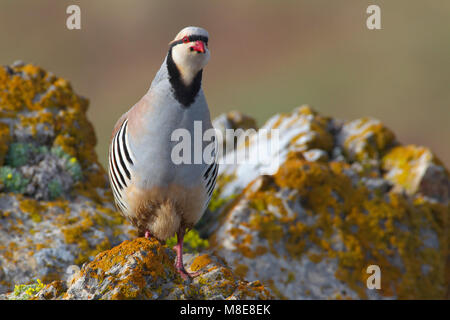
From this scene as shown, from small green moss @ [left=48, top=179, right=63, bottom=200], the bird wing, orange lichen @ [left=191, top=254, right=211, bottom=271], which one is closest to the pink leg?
orange lichen @ [left=191, top=254, right=211, bottom=271]

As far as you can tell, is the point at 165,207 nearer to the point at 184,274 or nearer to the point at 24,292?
the point at 184,274

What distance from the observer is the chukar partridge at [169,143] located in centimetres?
391

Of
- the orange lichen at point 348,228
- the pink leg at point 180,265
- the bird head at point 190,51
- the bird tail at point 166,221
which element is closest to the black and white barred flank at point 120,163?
the bird tail at point 166,221

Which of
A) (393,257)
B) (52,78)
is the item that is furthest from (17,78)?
(393,257)

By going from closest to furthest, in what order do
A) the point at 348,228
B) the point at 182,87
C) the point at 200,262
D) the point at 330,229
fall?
the point at 182,87 → the point at 200,262 → the point at 330,229 → the point at 348,228

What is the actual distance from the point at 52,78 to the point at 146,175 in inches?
124

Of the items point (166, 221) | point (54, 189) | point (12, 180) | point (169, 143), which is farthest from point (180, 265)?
point (12, 180)

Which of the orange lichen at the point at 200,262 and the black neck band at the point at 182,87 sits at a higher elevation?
the black neck band at the point at 182,87

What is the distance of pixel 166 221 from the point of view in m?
4.25

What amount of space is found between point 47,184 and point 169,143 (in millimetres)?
2286

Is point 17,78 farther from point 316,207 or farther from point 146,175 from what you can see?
point 316,207

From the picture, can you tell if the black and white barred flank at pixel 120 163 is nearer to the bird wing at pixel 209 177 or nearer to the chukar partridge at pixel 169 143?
the chukar partridge at pixel 169 143

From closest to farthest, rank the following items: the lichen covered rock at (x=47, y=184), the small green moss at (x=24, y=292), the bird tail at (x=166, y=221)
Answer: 1. the small green moss at (x=24, y=292)
2. the bird tail at (x=166, y=221)
3. the lichen covered rock at (x=47, y=184)

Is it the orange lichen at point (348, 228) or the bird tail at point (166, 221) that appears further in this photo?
the orange lichen at point (348, 228)
